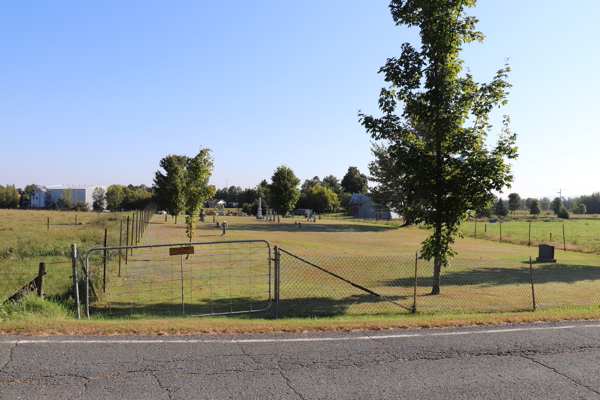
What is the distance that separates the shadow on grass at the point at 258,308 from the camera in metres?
9.90

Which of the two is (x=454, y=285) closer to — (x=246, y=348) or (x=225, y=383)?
(x=246, y=348)

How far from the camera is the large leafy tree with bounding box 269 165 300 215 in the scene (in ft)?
194

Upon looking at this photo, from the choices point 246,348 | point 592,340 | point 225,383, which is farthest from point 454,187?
point 225,383

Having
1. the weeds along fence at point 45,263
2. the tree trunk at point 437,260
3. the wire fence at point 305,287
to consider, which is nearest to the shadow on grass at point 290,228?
the weeds along fence at point 45,263

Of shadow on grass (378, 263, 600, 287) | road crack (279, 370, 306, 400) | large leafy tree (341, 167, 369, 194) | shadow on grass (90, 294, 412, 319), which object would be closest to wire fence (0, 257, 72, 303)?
shadow on grass (90, 294, 412, 319)

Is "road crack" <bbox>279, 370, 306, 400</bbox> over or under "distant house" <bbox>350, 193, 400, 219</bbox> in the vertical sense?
under

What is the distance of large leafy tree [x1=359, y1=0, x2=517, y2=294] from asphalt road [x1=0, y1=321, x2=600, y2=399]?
18.8 ft

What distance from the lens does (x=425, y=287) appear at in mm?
14859

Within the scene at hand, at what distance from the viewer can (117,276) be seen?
14617 mm

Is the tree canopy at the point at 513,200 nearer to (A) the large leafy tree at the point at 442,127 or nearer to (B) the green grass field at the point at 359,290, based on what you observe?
(B) the green grass field at the point at 359,290

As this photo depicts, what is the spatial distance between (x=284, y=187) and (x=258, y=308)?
48687 mm

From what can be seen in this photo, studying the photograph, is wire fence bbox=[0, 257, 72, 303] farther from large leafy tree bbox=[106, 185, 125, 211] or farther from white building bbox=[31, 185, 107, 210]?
white building bbox=[31, 185, 107, 210]

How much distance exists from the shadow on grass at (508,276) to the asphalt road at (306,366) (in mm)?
8476

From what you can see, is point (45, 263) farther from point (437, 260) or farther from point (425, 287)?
point (437, 260)
